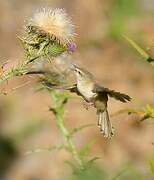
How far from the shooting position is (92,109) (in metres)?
7.67

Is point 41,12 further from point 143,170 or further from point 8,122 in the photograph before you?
point 8,122

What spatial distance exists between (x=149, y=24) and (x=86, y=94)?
310 inches

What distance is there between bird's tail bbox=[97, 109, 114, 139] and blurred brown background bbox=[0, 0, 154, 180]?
3.20 m

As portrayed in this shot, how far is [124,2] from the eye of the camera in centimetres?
998

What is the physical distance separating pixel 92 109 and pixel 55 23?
207 inches

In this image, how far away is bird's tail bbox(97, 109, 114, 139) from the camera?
90.0 inches

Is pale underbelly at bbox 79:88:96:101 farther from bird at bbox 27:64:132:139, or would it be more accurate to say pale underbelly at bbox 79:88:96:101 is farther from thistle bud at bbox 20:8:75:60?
thistle bud at bbox 20:8:75:60

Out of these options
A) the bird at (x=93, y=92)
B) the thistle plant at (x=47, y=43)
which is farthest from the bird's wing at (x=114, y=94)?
the thistle plant at (x=47, y=43)

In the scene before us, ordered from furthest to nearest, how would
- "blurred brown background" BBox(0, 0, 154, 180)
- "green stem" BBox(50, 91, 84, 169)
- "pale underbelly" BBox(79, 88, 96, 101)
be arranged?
1. "blurred brown background" BBox(0, 0, 154, 180)
2. "green stem" BBox(50, 91, 84, 169)
3. "pale underbelly" BBox(79, 88, 96, 101)

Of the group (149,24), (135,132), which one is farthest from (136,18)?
(135,132)

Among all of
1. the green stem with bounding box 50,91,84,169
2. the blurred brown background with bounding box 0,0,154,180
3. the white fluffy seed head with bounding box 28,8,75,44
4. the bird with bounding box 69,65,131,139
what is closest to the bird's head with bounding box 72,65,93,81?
the bird with bounding box 69,65,131,139

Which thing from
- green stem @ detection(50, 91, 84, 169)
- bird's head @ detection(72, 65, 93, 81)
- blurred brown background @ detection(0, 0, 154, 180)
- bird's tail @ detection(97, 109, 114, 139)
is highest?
bird's head @ detection(72, 65, 93, 81)

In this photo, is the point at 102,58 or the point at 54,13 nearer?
the point at 54,13

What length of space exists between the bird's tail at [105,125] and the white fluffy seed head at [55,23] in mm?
260
